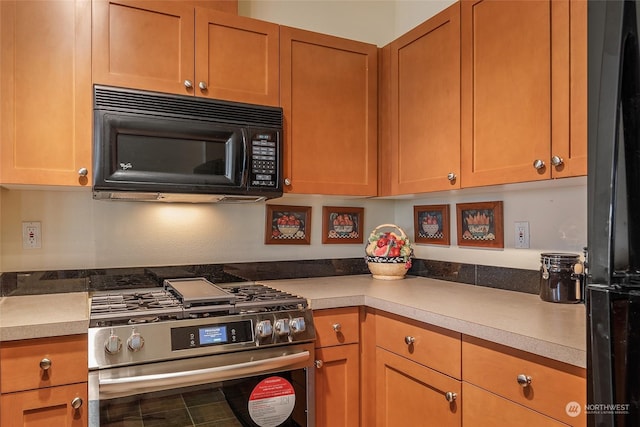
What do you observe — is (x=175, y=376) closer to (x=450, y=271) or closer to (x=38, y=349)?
Result: (x=38, y=349)

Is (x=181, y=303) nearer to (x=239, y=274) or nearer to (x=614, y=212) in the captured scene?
(x=239, y=274)

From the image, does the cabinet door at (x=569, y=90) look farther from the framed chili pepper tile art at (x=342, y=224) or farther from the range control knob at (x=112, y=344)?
the range control knob at (x=112, y=344)

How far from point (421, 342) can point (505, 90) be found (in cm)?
97

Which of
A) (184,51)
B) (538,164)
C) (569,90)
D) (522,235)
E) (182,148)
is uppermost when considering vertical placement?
(184,51)

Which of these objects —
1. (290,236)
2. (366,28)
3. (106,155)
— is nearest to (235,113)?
(106,155)

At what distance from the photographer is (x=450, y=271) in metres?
2.32

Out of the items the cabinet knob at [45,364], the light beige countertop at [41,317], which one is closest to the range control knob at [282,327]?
the light beige countertop at [41,317]

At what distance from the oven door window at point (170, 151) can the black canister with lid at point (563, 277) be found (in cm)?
127

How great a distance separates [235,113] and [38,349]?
3.76 feet

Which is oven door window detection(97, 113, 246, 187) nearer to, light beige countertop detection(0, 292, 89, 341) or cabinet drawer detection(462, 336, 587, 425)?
light beige countertop detection(0, 292, 89, 341)

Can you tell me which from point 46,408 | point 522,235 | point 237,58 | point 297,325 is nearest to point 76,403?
point 46,408

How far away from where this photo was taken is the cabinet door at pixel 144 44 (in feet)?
5.85

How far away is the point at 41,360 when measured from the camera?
4.63ft

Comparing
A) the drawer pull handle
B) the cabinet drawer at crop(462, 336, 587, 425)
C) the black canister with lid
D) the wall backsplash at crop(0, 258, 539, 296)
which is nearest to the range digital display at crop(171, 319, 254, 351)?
the wall backsplash at crop(0, 258, 539, 296)
